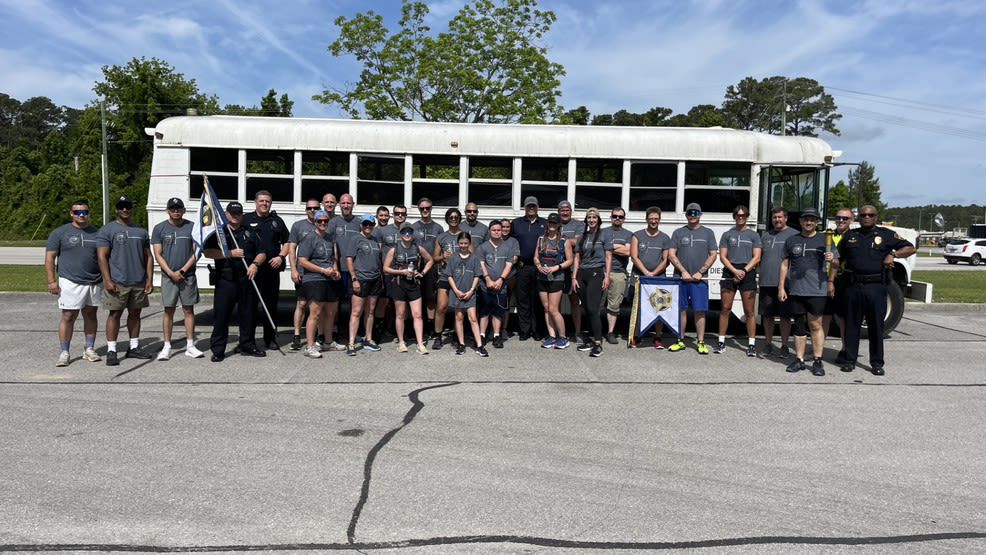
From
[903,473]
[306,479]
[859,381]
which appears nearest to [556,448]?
[306,479]

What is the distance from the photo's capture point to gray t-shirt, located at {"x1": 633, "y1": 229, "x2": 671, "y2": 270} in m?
8.47

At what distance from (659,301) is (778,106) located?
209 feet

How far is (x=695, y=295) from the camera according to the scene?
8.33 meters

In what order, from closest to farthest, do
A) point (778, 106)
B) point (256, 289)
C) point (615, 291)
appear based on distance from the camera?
point (256, 289), point (615, 291), point (778, 106)

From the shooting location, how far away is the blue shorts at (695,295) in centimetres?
830

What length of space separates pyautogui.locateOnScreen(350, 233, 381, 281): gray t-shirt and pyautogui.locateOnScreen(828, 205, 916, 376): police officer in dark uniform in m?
5.16

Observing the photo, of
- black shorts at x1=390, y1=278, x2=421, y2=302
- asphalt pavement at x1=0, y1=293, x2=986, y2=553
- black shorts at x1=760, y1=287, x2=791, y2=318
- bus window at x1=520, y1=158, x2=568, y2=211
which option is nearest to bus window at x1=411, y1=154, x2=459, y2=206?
bus window at x1=520, y1=158, x2=568, y2=211

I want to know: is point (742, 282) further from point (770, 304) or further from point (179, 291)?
point (179, 291)

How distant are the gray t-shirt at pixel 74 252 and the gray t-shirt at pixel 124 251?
0.49ft

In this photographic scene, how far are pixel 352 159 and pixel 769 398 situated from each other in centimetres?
612

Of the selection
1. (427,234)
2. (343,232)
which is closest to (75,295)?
(343,232)

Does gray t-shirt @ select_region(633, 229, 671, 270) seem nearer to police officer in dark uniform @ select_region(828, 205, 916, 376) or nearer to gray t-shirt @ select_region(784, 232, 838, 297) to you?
gray t-shirt @ select_region(784, 232, 838, 297)

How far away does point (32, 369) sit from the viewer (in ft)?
23.1

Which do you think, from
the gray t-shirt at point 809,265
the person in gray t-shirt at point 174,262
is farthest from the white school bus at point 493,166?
the person in gray t-shirt at point 174,262
